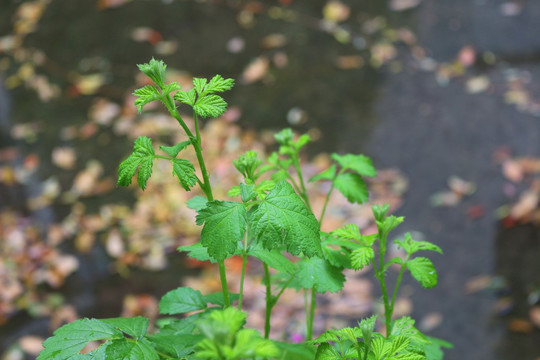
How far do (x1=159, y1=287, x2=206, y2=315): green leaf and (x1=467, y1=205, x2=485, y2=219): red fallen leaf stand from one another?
291 centimetres

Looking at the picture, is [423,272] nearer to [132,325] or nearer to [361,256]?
A: [361,256]

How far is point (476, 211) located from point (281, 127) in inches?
67.0

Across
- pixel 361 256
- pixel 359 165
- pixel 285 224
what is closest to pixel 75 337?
pixel 285 224

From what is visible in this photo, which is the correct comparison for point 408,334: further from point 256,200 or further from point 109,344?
point 109,344

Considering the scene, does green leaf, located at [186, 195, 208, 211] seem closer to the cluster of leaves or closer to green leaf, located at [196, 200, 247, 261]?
the cluster of leaves

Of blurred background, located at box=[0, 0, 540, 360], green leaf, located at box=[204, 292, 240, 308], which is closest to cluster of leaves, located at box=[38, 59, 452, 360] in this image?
green leaf, located at box=[204, 292, 240, 308]

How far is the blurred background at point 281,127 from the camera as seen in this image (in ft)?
10.7

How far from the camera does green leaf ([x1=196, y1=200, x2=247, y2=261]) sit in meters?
0.83

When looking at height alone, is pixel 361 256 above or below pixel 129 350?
above

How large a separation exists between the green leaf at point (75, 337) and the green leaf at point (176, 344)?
0.07 m

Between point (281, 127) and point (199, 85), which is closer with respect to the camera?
point (199, 85)

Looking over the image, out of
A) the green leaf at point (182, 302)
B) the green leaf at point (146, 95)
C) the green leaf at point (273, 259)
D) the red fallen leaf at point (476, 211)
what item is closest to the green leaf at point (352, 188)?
the green leaf at point (273, 259)

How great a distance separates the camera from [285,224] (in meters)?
0.84

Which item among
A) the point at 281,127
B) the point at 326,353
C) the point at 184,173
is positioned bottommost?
the point at 326,353
